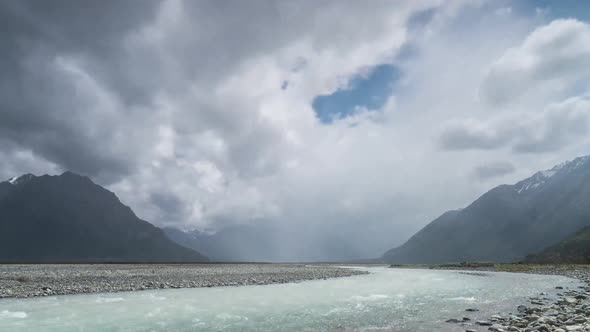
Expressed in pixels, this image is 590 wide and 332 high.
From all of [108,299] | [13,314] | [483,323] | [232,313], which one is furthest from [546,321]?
[108,299]

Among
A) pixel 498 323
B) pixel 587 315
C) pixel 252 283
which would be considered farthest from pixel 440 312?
pixel 252 283

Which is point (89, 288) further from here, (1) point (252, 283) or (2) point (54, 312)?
(1) point (252, 283)

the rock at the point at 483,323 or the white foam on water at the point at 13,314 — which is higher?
the white foam on water at the point at 13,314

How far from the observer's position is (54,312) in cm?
2302

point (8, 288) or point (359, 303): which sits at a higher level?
point (8, 288)

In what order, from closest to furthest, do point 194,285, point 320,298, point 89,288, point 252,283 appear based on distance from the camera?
point 320,298 → point 89,288 → point 194,285 → point 252,283

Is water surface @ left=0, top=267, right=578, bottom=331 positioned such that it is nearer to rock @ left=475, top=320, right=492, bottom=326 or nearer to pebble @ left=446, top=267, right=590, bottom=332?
rock @ left=475, top=320, right=492, bottom=326

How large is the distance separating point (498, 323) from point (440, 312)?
5.49m

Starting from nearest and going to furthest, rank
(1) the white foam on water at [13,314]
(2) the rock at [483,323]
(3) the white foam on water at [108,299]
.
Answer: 1. (2) the rock at [483,323]
2. (1) the white foam on water at [13,314]
3. (3) the white foam on water at [108,299]

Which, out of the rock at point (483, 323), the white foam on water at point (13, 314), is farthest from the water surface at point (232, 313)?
the rock at point (483, 323)

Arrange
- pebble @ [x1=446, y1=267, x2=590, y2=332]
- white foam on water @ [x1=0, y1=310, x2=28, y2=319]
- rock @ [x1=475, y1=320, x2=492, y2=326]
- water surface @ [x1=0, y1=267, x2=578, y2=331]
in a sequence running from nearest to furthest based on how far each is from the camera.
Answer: pebble @ [x1=446, y1=267, x2=590, y2=332], rock @ [x1=475, y1=320, x2=492, y2=326], water surface @ [x1=0, y1=267, x2=578, y2=331], white foam on water @ [x1=0, y1=310, x2=28, y2=319]

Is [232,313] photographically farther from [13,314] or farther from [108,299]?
[13,314]

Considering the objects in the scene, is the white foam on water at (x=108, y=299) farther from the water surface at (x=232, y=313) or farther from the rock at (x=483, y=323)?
the rock at (x=483, y=323)

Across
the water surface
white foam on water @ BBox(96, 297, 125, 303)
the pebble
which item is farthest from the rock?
white foam on water @ BBox(96, 297, 125, 303)
